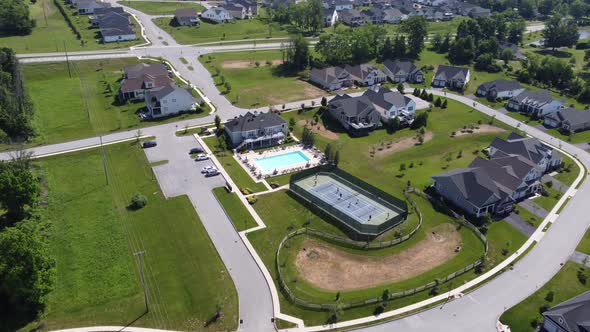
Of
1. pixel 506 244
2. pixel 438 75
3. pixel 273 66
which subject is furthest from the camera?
pixel 273 66

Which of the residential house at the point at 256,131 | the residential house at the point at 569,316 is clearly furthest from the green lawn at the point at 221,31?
the residential house at the point at 569,316

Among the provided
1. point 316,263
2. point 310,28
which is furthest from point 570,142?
point 310,28

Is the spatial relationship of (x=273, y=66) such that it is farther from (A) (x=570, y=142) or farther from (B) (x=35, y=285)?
(B) (x=35, y=285)

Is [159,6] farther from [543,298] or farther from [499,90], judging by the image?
[543,298]

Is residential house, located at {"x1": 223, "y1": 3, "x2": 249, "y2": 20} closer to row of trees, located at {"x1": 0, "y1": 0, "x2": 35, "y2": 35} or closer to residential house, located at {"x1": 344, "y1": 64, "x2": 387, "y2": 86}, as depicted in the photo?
row of trees, located at {"x1": 0, "y1": 0, "x2": 35, "y2": 35}

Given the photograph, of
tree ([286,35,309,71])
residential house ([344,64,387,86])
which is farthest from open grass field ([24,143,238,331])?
tree ([286,35,309,71])

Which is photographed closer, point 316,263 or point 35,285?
point 35,285
